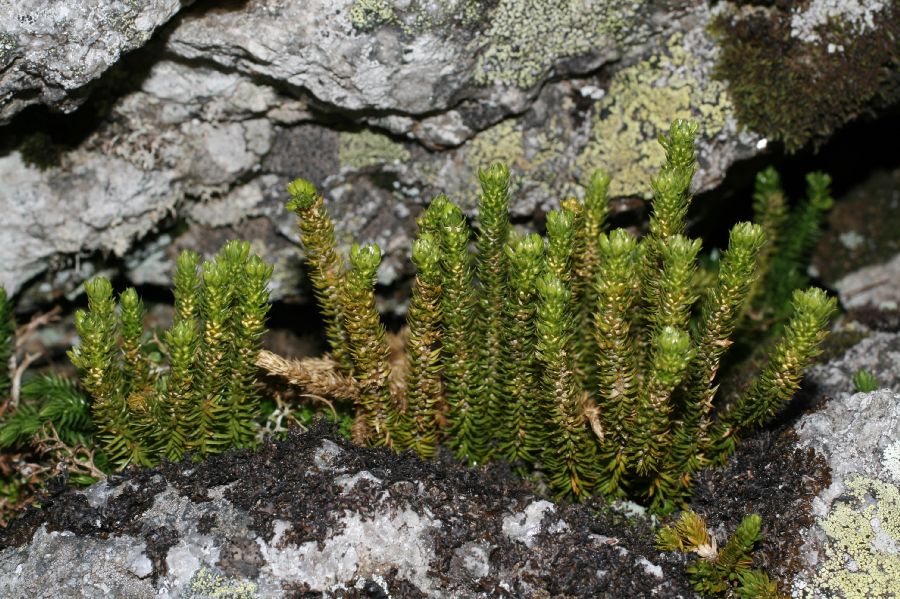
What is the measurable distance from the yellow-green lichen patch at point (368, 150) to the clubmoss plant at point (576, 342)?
1.05 metres

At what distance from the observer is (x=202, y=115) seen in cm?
489

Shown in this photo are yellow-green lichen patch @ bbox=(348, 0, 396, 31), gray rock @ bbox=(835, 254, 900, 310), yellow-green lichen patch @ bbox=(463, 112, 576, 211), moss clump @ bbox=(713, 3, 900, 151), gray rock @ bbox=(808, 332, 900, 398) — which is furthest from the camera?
gray rock @ bbox=(835, 254, 900, 310)

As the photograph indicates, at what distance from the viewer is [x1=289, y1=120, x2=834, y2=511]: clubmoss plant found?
11.7 feet

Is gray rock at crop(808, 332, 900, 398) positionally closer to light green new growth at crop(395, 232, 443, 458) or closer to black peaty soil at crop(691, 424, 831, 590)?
black peaty soil at crop(691, 424, 831, 590)

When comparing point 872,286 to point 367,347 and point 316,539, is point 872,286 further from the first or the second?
point 316,539

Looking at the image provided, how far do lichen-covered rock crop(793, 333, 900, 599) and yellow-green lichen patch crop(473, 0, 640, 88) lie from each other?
2157 mm

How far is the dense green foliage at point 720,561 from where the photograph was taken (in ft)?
11.6

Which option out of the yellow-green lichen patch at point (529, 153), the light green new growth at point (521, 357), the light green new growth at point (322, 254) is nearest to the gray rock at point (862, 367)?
the light green new growth at point (521, 357)

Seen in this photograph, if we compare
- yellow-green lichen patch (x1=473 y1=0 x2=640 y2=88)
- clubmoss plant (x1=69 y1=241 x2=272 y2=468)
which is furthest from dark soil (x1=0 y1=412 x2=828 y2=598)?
yellow-green lichen patch (x1=473 y1=0 x2=640 y2=88)

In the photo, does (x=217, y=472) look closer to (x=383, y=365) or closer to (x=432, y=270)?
(x=383, y=365)

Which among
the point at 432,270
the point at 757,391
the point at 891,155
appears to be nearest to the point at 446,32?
the point at 432,270

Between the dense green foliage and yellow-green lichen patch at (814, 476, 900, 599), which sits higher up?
yellow-green lichen patch at (814, 476, 900, 599)

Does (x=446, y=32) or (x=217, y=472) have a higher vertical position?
(x=446, y=32)

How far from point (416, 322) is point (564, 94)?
1783 millimetres
